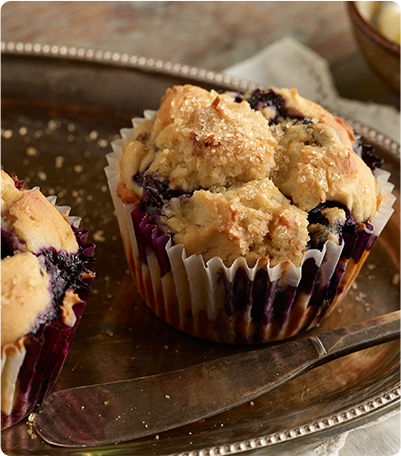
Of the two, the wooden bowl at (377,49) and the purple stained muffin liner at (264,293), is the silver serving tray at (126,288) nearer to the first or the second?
the purple stained muffin liner at (264,293)

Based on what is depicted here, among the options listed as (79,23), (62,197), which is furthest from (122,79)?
(79,23)

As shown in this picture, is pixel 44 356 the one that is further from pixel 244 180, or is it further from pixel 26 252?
pixel 244 180

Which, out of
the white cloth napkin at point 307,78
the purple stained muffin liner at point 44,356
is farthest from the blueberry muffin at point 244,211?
the white cloth napkin at point 307,78

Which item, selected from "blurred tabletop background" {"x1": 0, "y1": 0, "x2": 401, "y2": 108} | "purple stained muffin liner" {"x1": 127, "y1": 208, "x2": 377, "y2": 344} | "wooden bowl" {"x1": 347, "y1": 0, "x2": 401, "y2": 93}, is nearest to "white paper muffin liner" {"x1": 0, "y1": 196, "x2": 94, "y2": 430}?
"purple stained muffin liner" {"x1": 127, "y1": 208, "x2": 377, "y2": 344}

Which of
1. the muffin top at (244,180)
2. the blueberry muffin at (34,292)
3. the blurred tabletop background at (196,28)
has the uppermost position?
the muffin top at (244,180)

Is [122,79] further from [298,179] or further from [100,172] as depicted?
[298,179]

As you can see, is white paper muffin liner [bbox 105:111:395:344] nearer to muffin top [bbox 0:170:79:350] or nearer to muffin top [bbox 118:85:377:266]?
muffin top [bbox 118:85:377:266]
